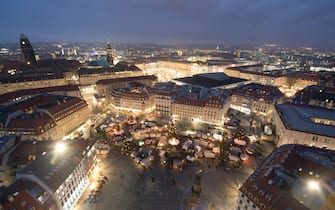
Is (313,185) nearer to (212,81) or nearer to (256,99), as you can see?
(256,99)

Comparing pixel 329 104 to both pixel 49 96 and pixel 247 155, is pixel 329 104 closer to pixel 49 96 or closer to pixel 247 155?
pixel 247 155

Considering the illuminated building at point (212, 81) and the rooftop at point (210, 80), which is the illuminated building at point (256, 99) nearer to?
the illuminated building at point (212, 81)

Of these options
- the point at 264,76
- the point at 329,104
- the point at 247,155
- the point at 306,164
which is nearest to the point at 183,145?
the point at 247,155

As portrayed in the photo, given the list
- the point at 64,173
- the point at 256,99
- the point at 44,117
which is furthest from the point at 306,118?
the point at 44,117

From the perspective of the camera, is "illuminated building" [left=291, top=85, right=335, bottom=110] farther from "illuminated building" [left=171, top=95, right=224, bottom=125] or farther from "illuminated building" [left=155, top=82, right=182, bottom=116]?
"illuminated building" [left=155, top=82, right=182, bottom=116]

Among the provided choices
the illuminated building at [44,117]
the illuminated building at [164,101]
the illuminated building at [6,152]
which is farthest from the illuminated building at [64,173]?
the illuminated building at [164,101]

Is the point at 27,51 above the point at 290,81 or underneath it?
above

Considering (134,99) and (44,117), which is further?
(134,99)

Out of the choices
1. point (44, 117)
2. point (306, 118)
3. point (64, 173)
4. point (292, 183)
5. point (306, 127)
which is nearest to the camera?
point (292, 183)
